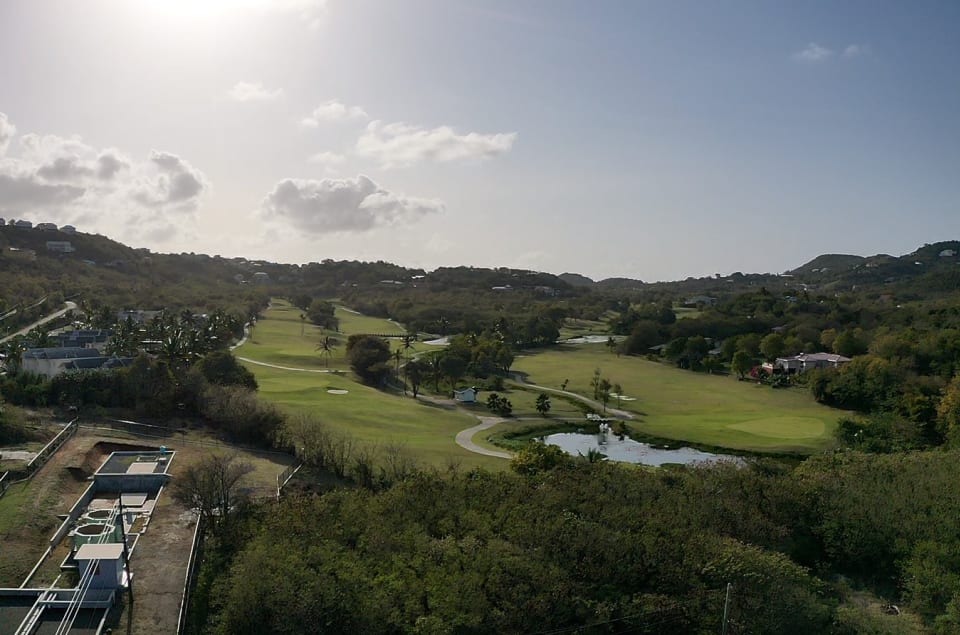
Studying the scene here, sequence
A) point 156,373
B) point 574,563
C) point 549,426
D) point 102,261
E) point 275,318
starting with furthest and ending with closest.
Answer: point 102,261, point 275,318, point 549,426, point 156,373, point 574,563

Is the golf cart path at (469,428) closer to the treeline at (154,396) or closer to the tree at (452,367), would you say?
the tree at (452,367)

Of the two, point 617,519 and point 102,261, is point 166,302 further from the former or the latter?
point 617,519

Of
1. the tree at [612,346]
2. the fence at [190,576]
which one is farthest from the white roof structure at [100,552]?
the tree at [612,346]

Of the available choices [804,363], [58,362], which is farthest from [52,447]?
[804,363]

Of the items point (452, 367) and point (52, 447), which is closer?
point (52, 447)

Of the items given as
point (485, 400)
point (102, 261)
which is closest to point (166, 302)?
point (102, 261)

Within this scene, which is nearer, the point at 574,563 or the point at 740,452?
the point at 574,563

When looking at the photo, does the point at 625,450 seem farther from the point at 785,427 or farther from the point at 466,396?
the point at 466,396
